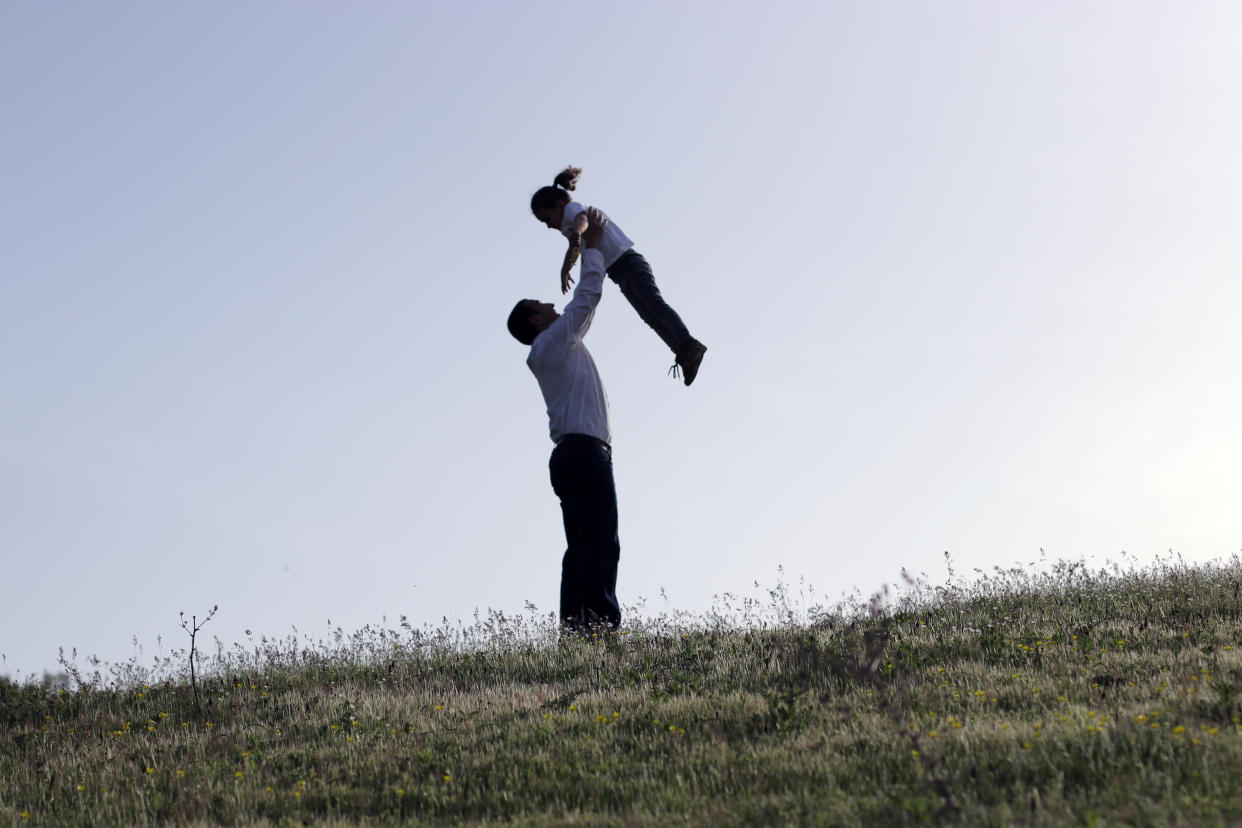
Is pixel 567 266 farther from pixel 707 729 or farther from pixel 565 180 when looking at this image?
pixel 707 729

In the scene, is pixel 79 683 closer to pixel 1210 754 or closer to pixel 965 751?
pixel 965 751

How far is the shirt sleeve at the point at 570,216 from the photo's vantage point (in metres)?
9.55

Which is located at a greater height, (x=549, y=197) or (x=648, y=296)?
(x=549, y=197)

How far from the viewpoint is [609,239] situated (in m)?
9.70

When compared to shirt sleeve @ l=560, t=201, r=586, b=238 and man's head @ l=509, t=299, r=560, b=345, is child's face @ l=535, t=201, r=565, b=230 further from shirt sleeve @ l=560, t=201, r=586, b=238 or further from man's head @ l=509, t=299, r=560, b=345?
man's head @ l=509, t=299, r=560, b=345

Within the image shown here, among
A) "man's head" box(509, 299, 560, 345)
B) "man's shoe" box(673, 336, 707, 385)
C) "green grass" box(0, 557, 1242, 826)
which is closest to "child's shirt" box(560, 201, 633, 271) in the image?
"man's head" box(509, 299, 560, 345)

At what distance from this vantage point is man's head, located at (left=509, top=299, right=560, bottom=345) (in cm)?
991

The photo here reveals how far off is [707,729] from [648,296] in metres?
4.52

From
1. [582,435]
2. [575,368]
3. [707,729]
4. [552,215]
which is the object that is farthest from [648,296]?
[707,729]

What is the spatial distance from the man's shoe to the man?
0.76m

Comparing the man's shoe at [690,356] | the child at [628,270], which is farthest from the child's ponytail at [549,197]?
the man's shoe at [690,356]

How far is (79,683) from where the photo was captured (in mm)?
9852

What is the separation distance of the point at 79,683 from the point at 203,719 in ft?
Result: 7.19

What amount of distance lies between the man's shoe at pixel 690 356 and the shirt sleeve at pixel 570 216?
1417mm
